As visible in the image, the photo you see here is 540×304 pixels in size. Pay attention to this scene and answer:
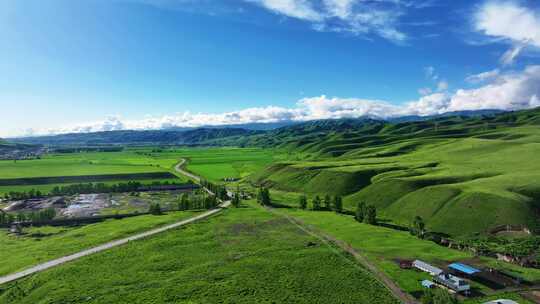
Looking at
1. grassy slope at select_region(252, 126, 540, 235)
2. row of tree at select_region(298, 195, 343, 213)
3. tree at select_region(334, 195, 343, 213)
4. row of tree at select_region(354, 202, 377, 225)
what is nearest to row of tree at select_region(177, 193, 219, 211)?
row of tree at select_region(298, 195, 343, 213)

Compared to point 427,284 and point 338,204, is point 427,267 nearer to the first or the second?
point 427,284

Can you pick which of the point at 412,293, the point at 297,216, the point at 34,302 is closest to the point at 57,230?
the point at 34,302

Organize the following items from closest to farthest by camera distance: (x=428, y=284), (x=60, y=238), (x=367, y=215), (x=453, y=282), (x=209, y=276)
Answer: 1. (x=453, y=282)
2. (x=428, y=284)
3. (x=209, y=276)
4. (x=60, y=238)
5. (x=367, y=215)

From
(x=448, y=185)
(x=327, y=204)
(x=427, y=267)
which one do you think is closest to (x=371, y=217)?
(x=327, y=204)

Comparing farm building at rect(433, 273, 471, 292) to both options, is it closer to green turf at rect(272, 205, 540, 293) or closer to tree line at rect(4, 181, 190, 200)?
green turf at rect(272, 205, 540, 293)

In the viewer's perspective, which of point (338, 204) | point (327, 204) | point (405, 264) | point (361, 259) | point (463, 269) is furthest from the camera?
point (327, 204)

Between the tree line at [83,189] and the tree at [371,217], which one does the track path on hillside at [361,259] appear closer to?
the tree at [371,217]
